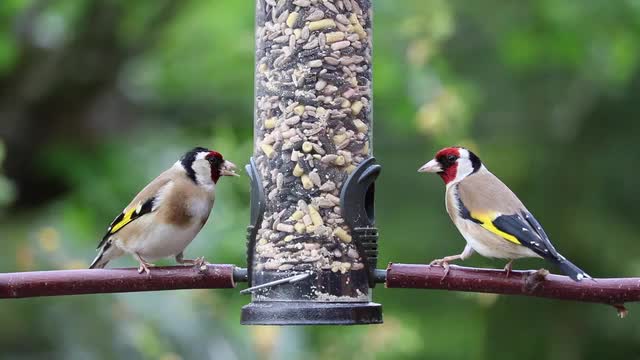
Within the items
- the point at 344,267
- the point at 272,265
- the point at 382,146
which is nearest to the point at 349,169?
the point at 344,267

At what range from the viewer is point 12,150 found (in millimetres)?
10570

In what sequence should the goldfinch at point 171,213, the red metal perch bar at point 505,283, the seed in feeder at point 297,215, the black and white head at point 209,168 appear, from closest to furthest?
the red metal perch bar at point 505,283, the seed in feeder at point 297,215, the goldfinch at point 171,213, the black and white head at point 209,168

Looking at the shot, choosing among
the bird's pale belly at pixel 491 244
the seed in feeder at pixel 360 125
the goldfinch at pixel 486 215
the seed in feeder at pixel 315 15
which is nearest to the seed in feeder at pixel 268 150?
the seed in feeder at pixel 360 125

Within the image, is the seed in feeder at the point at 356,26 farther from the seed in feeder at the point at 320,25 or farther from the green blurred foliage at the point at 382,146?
the green blurred foliage at the point at 382,146

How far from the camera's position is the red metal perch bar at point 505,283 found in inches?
223

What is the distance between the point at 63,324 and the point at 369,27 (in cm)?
367

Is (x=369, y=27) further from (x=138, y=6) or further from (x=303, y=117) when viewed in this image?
(x=138, y=6)

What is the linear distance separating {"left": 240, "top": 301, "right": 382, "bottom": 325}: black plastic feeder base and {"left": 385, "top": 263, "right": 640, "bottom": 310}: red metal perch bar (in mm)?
329

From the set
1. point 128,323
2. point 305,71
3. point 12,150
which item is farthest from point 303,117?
point 12,150

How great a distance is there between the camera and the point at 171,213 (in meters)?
6.95

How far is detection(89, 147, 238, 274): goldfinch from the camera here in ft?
22.8

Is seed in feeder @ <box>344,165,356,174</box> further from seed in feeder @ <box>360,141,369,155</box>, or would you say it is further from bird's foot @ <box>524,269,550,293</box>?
bird's foot @ <box>524,269,550,293</box>

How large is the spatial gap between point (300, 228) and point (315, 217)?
0.30 feet

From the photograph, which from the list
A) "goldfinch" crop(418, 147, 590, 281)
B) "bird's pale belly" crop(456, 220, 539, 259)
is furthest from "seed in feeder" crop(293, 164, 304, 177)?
"bird's pale belly" crop(456, 220, 539, 259)
